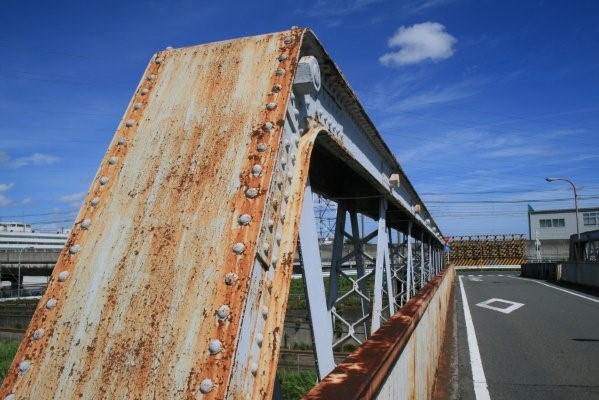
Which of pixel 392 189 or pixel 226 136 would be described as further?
pixel 392 189

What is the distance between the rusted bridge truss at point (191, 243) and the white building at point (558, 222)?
70.9 meters

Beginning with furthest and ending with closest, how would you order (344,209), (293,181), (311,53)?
(344,209) → (311,53) → (293,181)

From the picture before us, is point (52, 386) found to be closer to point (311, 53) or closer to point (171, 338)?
point (171, 338)

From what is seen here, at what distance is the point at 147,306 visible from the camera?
1.75 metres

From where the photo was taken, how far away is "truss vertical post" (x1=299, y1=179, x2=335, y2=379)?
2.73m

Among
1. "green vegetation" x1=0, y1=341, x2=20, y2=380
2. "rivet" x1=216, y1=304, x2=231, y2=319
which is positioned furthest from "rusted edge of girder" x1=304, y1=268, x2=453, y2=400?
"green vegetation" x1=0, y1=341, x2=20, y2=380

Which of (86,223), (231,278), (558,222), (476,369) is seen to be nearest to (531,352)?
(476,369)

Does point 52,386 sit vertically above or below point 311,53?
below

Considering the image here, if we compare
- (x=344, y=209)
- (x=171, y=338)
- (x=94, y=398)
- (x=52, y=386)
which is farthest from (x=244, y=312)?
(x=344, y=209)

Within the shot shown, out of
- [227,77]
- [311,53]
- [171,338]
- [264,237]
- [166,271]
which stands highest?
[311,53]

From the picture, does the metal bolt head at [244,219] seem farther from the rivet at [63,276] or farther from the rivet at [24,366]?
the rivet at [24,366]

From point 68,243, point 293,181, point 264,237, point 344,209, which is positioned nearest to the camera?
point 264,237

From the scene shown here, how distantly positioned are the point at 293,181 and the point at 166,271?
844 mm

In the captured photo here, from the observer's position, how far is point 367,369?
6.45ft
